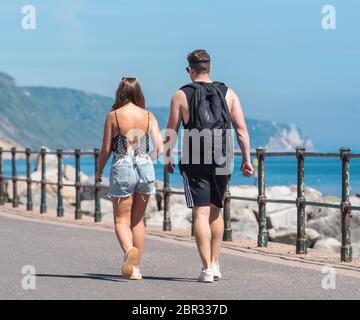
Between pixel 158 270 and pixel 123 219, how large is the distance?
1248 mm

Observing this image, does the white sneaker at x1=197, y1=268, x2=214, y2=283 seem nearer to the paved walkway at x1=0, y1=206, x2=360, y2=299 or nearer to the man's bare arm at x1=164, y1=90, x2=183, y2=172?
the paved walkway at x1=0, y1=206, x2=360, y2=299

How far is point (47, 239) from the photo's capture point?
51.2ft

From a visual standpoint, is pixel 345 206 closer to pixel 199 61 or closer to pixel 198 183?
pixel 198 183

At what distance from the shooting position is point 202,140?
10.0 metres

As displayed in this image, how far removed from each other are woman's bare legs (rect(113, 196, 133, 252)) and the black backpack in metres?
0.75

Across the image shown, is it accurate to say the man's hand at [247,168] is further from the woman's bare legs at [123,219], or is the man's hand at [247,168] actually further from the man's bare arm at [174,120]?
the woman's bare legs at [123,219]

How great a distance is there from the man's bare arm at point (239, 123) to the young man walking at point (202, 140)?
76mm

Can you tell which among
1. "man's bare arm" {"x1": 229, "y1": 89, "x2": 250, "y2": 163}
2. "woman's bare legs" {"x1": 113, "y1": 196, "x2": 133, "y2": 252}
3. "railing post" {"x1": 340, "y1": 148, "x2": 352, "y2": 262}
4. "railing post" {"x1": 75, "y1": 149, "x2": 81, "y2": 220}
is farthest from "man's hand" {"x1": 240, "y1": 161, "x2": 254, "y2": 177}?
"railing post" {"x1": 75, "y1": 149, "x2": 81, "y2": 220}

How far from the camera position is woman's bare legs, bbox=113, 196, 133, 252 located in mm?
10422

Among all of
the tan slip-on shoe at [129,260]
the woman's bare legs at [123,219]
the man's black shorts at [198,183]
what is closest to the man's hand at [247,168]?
the man's black shorts at [198,183]

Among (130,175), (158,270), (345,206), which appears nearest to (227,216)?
(345,206)

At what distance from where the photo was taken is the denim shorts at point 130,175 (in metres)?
10.4

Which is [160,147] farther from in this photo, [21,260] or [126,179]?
[21,260]
